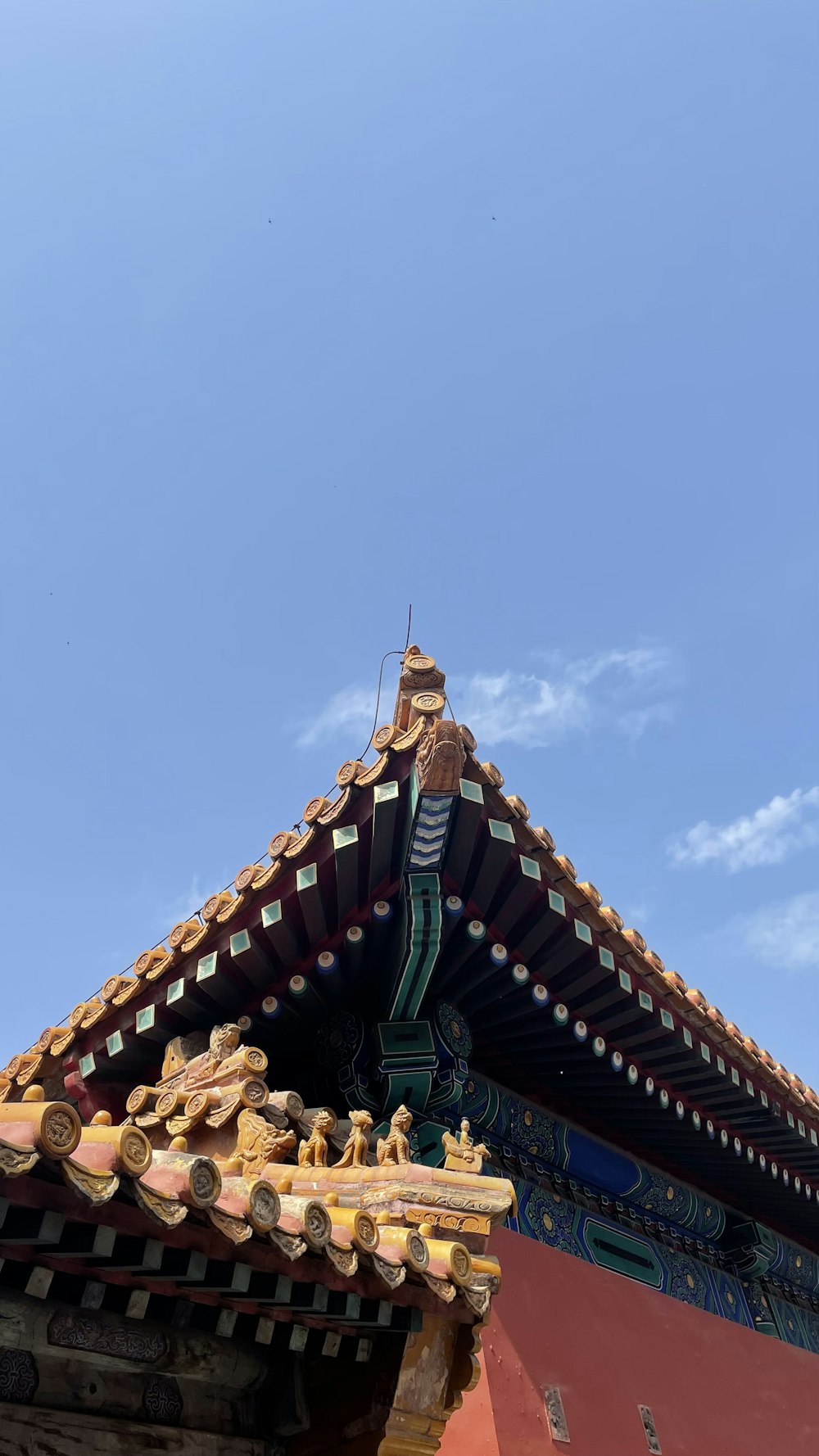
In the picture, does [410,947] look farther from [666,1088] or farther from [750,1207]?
[750,1207]

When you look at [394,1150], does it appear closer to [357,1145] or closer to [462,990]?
[357,1145]

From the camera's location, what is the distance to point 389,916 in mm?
6246

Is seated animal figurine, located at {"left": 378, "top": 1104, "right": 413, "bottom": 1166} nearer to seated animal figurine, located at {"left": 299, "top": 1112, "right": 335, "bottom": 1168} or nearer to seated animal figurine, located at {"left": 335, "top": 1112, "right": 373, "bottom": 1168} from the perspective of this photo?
seated animal figurine, located at {"left": 335, "top": 1112, "right": 373, "bottom": 1168}

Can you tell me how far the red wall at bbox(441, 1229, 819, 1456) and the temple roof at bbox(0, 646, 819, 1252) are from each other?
1.44m

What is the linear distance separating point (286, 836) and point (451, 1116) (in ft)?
7.09

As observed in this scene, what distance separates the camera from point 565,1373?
20.6 ft

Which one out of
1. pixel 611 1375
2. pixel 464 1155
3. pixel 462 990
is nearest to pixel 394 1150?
pixel 464 1155

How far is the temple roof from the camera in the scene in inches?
233

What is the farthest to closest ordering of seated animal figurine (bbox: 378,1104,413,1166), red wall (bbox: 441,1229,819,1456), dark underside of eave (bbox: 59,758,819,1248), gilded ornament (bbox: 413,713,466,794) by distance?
dark underside of eave (bbox: 59,758,819,1248) < red wall (bbox: 441,1229,819,1456) < gilded ornament (bbox: 413,713,466,794) < seated animal figurine (bbox: 378,1104,413,1166)

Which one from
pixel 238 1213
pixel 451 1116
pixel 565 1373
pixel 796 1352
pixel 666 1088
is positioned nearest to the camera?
pixel 238 1213

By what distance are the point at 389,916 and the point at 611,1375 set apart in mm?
3204

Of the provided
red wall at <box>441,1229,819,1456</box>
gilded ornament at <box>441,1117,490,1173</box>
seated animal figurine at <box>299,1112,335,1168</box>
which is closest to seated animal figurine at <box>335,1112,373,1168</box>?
seated animal figurine at <box>299,1112,335,1168</box>

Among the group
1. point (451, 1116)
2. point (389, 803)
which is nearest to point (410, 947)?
point (389, 803)

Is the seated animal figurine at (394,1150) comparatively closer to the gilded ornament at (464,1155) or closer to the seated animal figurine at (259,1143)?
the gilded ornament at (464,1155)
